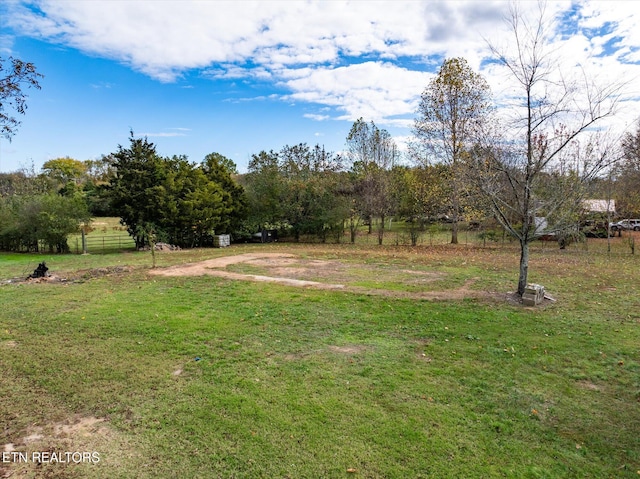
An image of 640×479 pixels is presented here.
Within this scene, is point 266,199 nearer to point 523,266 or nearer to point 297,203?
point 297,203

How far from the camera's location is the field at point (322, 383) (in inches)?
132

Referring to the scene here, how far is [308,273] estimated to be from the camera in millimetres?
12328

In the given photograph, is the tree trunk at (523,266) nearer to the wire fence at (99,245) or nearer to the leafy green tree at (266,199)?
the leafy green tree at (266,199)

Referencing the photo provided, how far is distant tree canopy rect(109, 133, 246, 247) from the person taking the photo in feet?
64.4

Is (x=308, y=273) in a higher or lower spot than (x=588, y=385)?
higher

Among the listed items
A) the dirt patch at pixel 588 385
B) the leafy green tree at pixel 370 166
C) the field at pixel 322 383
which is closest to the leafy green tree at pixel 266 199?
the leafy green tree at pixel 370 166

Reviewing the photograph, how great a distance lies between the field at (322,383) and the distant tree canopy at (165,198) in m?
10.8

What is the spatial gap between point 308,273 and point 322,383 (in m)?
7.69

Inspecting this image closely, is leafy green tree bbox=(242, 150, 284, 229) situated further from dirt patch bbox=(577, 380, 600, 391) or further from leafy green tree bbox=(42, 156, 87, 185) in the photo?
leafy green tree bbox=(42, 156, 87, 185)

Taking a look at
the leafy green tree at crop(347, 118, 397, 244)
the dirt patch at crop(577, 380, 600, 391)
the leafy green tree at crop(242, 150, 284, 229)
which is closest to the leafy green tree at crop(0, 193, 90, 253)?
the leafy green tree at crop(242, 150, 284, 229)

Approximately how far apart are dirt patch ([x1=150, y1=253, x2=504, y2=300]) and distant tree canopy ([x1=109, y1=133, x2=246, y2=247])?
19.1 ft

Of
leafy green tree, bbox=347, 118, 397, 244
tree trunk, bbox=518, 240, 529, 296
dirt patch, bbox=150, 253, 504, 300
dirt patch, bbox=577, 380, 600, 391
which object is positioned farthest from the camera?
leafy green tree, bbox=347, 118, 397, 244

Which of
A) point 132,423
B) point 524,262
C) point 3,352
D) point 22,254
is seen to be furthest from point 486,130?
point 22,254

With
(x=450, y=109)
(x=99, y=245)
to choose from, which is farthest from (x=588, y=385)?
(x=99, y=245)
